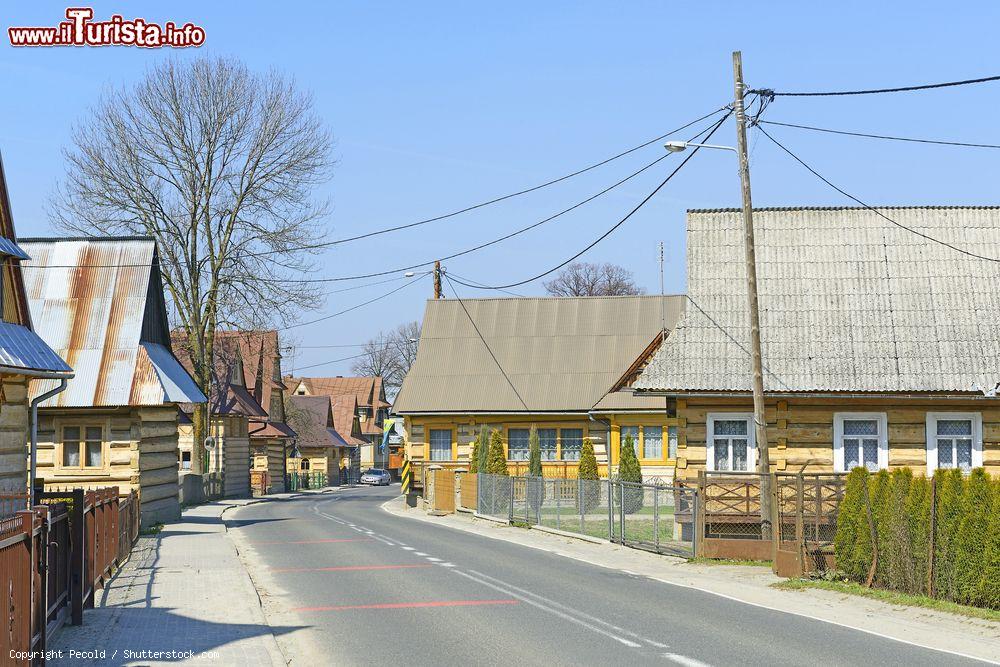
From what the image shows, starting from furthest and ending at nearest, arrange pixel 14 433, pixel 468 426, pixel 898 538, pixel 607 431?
pixel 468 426 → pixel 607 431 → pixel 14 433 → pixel 898 538

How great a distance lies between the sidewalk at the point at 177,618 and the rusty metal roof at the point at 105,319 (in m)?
7.93

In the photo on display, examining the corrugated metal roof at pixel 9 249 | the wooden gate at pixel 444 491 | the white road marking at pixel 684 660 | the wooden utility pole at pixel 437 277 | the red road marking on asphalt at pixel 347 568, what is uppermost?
the wooden utility pole at pixel 437 277

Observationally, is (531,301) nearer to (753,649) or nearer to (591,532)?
(591,532)

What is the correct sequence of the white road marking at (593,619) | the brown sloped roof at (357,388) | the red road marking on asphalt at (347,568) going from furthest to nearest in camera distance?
the brown sloped roof at (357,388), the red road marking on asphalt at (347,568), the white road marking at (593,619)

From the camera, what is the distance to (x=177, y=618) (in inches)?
559

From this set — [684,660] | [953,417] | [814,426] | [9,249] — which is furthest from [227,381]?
[684,660]

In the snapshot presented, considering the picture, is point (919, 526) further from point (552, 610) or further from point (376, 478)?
point (376, 478)

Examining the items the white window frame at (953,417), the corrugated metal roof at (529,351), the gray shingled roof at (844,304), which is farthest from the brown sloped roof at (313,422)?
the white window frame at (953,417)

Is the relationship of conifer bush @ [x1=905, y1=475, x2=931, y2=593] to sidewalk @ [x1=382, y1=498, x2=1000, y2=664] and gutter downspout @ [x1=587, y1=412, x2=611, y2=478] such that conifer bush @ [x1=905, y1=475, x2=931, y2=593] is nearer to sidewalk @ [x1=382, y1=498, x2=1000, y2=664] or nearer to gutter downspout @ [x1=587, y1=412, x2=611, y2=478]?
sidewalk @ [x1=382, y1=498, x2=1000, y2=664]

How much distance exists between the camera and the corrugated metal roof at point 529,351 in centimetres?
4812

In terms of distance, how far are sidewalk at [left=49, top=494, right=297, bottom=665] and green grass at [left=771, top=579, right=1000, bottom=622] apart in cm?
833

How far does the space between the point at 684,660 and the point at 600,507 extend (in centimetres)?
1831

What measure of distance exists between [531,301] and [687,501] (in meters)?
29.6

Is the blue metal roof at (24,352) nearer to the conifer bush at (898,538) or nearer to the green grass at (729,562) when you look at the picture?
the green grass at (729,562)
